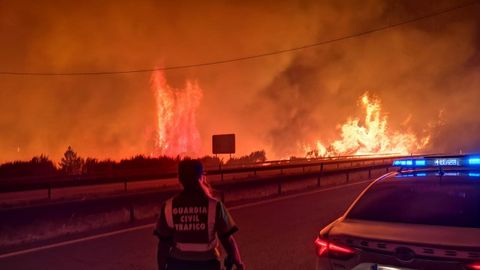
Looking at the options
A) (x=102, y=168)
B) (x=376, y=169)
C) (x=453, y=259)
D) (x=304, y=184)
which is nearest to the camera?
(x=453, y=259)

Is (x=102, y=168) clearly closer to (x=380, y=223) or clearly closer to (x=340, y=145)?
(x=380, y=223)

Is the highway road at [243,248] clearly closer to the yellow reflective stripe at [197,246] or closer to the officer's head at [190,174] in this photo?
the yellow reflective stripe at [197,246]

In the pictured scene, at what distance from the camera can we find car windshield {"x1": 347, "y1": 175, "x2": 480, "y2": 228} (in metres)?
4.20

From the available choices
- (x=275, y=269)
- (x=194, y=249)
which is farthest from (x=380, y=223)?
(x=275, y=269)

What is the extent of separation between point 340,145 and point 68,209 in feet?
225

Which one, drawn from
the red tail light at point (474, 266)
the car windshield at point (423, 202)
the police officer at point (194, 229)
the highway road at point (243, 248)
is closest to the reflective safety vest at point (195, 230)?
the police officer at point (194, 229)

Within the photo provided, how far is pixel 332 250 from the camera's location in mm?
3920

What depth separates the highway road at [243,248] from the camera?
24.8 ft

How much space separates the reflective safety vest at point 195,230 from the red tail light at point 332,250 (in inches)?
36.4

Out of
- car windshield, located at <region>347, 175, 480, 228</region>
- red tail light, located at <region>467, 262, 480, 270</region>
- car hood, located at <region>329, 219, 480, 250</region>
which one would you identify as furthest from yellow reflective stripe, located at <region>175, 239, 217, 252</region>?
red tail light, located at <region>467, 262, 480, 270</region>

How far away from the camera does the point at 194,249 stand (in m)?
3.62

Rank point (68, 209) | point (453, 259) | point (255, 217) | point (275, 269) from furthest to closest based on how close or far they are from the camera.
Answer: point (255, 217)
point (68, 209)
point (275, 269)
point (453, 259)

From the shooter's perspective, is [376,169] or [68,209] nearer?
[68,209]

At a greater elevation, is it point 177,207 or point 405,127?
point 405,127
